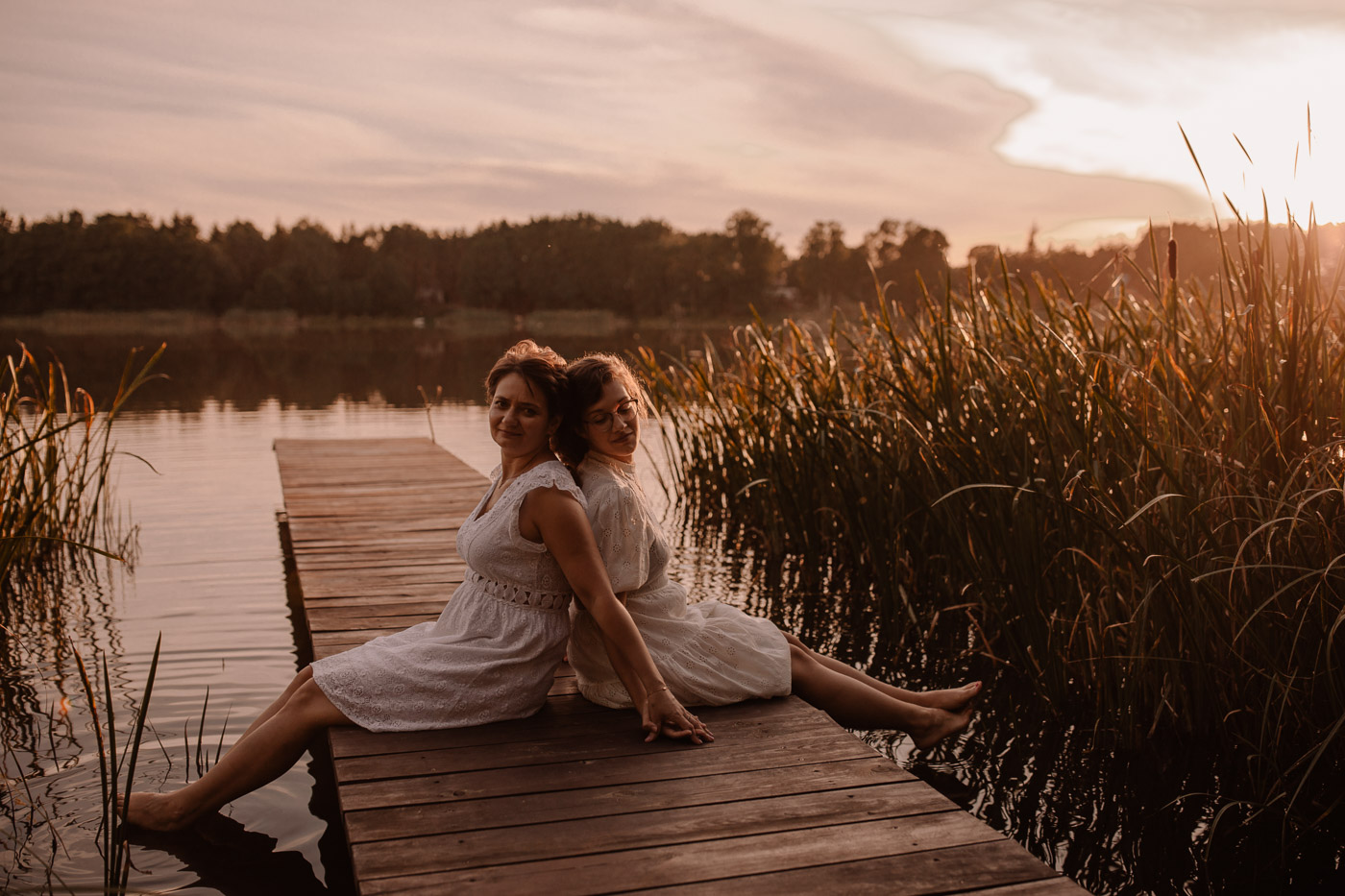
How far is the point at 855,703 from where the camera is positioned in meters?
2.82

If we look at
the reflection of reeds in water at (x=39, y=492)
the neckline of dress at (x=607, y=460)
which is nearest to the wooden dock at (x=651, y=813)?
the neckline of dress at (x=607, y=460)

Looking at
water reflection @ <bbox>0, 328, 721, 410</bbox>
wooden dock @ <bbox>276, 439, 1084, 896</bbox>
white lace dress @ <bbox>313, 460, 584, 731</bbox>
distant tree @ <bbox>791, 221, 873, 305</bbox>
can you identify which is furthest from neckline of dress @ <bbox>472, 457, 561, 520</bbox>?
distant tree @ <bbox>791, 221, 873, 305</bbox>

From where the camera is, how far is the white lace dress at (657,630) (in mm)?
2490

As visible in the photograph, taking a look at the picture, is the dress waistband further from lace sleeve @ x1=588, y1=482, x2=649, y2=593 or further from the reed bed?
the reed bed

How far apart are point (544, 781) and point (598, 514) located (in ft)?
2.13

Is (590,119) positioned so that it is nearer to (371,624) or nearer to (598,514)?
(371,624)

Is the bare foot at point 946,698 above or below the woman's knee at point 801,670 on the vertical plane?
below

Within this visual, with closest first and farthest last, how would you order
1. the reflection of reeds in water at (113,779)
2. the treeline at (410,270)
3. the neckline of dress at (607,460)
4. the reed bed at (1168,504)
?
the reflection of reeds in water at (113,779)
the reed bed at (1168,504)
the neckline of dress at (607,460)
the treeline at (410,270)

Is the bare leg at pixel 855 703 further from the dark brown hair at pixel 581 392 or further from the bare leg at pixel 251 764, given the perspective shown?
the bare leg at pixel 251 764

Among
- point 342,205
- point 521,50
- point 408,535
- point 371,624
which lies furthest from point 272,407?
point 342,205

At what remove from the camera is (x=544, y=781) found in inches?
85.8

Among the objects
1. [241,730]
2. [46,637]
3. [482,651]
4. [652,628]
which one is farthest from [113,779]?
[46,637]

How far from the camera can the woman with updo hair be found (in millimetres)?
2379

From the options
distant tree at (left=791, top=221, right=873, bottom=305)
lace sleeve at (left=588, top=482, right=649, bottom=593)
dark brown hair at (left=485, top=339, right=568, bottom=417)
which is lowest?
lace sleeve at (left=588, top=482, right=649, bottom=593)
